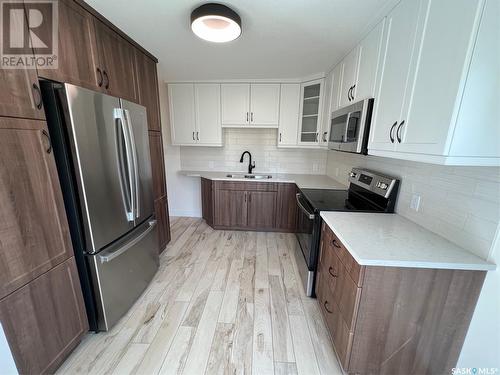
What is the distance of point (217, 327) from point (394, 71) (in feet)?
7.34

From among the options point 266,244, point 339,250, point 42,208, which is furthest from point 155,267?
point 339,250

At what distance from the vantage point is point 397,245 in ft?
3.85

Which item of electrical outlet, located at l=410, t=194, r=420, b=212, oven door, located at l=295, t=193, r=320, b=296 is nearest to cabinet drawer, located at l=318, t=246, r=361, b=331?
oven door, located at l=295, t=193, r=320, b=296

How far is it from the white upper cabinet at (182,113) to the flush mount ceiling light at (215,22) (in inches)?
69.9

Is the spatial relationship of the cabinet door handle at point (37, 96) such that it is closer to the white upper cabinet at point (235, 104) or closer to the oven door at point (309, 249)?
the oven door at point (309, 249)

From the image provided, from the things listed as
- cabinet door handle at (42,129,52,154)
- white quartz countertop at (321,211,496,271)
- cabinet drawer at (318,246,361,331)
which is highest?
cabinet door handle at (42,129,52,154)

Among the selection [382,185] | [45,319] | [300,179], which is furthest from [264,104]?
[45,319]

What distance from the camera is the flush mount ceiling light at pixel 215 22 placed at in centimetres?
133

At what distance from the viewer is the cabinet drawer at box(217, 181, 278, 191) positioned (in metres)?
3.12

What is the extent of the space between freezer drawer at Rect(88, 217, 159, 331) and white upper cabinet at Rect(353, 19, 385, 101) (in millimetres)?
2263

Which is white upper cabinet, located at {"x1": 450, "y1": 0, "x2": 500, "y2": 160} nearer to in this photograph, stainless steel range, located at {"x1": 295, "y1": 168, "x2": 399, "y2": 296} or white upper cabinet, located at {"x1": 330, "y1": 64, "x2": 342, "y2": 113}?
stainless steel range, located at {"x1": 295, "y1": 168, "x2": 399, "y2": 296}

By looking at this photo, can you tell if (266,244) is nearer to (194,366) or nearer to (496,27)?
(194,366)

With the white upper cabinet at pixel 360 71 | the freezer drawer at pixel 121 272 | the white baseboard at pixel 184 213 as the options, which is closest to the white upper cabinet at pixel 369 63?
the white upper cabinet at pixel 360 71

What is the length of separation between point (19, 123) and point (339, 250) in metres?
1.95
